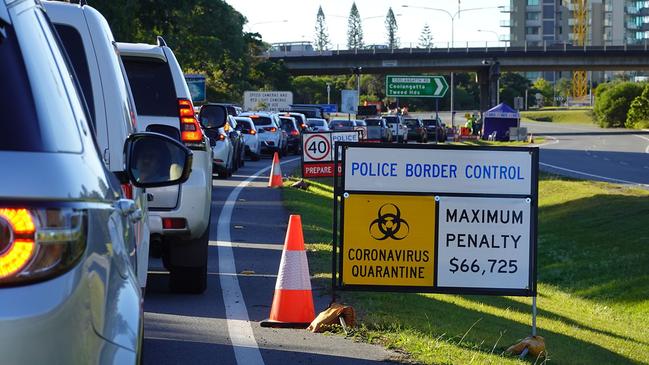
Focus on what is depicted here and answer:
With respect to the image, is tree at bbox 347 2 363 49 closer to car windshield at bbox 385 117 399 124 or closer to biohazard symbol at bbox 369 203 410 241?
car windshield at bbox 385 117 399 124

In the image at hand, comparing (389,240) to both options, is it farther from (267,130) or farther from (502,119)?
(502,119)

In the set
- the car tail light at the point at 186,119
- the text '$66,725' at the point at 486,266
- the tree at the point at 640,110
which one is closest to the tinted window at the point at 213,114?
the car tail light at the point at 186,119

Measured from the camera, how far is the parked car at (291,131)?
157 feet

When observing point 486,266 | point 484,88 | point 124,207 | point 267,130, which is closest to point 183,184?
point 486,266

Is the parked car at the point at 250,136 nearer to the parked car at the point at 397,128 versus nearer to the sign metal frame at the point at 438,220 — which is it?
the parked car at the point at 397,128

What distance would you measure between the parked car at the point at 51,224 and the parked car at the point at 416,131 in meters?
65.6

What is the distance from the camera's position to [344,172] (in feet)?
28.5

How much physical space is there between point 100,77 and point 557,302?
9671mm

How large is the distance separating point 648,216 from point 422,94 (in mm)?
9117

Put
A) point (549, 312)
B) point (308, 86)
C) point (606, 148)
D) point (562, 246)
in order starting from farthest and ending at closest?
1. point (308, 86)
2. point (606, 148)
3. point (562, 246)
4. point (549, 312)

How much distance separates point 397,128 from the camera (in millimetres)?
61625

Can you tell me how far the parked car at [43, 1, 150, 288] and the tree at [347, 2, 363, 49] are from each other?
170224mm

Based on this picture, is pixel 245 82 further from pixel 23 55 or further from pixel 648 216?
pixel 23 55

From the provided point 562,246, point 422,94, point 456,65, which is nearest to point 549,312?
point 562,246
